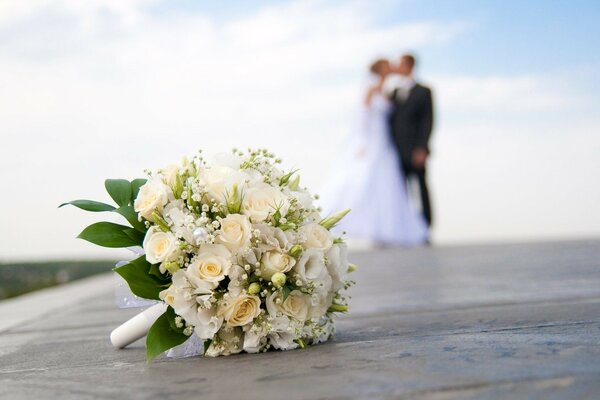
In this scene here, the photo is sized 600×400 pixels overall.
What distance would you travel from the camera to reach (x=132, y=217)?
256 centimetres

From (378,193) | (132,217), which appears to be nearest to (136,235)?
(132,217)

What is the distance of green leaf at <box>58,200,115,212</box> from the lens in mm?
2545

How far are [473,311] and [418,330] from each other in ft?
2.52

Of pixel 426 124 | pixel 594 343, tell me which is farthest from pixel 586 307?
pixel 426 124

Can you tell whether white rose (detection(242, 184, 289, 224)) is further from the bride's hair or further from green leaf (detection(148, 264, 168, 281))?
the bride's hair

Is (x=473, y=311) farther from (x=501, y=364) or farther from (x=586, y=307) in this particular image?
(x=501, y=364)

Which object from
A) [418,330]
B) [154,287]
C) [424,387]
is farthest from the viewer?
[418,330]

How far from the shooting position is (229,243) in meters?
2.38

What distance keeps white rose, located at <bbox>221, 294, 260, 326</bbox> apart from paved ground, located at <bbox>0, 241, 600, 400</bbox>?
4.4 inches

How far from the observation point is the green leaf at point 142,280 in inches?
97.4

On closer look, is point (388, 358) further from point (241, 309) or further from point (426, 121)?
point (426, 121)

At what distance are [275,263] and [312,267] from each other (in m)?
0.12

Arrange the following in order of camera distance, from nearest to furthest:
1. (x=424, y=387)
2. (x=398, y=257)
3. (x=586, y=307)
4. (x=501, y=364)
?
(x=424, y=387), (x=501, y=364), (x=586, y=307), (x=398, y=257)

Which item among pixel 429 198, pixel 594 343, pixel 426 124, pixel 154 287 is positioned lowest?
pixel 594 343
